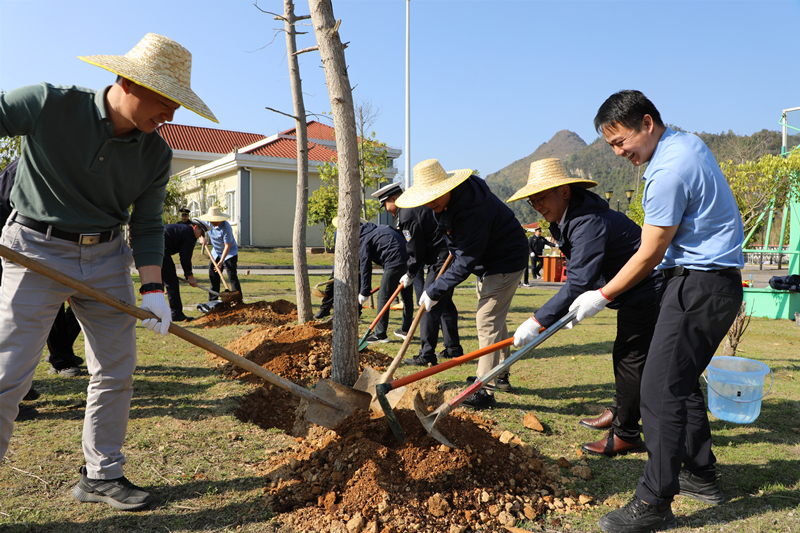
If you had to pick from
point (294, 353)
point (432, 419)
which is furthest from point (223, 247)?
point (432, 419)

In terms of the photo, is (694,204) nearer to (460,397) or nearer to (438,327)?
(460,397)

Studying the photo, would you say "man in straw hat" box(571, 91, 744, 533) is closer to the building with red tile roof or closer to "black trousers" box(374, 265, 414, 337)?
"black trousers" box(374, 265, 414, 337)

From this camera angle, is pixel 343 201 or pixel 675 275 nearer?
pixel 675 275

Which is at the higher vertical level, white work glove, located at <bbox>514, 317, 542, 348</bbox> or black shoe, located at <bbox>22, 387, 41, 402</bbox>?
white work glove, located at <bbox>514, 317, 542, 348</bbox>

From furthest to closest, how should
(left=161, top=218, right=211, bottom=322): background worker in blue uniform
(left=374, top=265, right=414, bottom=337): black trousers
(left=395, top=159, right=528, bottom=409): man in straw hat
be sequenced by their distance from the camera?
(left=161, top=218, right=211, bottom=322): background worker in blue uniform, (left=374, top=265, right=414, bottom=337): black trousers, (left=395, top=159, right=528, bottom=409): man in straw hat

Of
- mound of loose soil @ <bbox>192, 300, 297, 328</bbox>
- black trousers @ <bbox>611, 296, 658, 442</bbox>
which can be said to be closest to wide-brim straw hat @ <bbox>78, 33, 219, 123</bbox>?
black trousers @ <bbox>611, 296, 658, 442</bbox>

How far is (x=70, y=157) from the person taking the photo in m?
2.18

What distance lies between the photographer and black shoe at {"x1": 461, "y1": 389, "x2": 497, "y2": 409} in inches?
150

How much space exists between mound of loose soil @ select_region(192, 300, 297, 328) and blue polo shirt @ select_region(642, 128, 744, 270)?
5.63m

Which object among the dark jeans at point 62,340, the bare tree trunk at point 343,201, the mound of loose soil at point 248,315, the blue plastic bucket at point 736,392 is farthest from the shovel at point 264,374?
the mound of loose soil at point 248,315

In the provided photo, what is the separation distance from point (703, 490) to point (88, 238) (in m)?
3.36

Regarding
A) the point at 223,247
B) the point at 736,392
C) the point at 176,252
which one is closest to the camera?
the point at 736,392

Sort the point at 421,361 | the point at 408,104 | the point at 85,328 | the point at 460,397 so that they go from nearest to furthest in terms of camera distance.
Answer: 1. the point at 85,328
2. the point at 460,397
3. the point at 421,361
4. the point at 408,104

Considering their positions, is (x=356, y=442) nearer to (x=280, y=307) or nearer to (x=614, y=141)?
(x=614, y=141)
